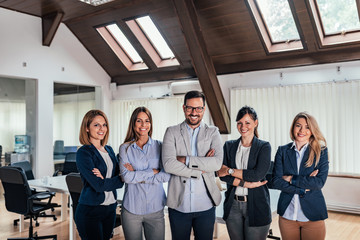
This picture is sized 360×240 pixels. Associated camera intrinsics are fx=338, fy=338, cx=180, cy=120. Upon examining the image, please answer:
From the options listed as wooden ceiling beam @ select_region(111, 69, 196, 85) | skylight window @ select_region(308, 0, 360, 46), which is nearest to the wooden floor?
skylight window @ select_region(308, 0, 360, 46)

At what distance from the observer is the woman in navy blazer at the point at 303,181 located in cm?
240

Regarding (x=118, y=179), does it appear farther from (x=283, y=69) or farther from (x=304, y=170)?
(x=283, y=69)

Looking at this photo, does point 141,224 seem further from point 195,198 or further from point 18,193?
point 18,193

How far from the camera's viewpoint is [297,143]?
8.45 ft

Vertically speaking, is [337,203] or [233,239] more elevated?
[233,239]

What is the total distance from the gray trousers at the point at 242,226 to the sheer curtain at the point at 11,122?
572cm

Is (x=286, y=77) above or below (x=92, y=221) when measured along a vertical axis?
above

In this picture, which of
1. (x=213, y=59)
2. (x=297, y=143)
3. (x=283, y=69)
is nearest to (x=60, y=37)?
(x=213, y=59)

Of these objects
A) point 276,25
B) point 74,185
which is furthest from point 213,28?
point 74,185

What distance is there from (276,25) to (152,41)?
2.72 meters

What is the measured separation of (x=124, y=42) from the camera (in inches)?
312

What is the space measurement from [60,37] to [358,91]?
618 cm

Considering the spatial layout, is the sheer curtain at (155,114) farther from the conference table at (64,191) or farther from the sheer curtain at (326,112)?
the conference table at (64,191)

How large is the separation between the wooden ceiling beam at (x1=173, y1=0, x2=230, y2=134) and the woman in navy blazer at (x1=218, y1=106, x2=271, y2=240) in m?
3.65
